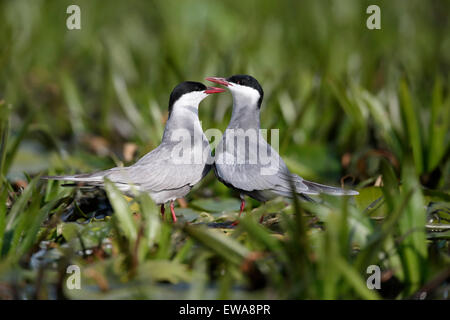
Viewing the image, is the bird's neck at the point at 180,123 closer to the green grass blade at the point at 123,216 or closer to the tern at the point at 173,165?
the tern at the point at 173,165

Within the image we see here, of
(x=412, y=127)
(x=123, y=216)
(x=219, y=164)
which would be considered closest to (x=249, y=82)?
(x=219, y=164)

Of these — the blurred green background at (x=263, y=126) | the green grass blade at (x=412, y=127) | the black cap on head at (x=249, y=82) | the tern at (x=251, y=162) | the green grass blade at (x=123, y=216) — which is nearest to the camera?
the blurred green background at (x=263, y=126)

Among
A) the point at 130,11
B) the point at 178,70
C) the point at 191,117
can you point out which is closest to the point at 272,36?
the point at 178,70

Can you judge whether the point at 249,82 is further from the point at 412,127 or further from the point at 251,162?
the point at 412,127

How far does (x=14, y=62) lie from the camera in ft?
18.4

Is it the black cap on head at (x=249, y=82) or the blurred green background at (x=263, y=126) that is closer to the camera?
the blurred green background at (x=263, y=126)

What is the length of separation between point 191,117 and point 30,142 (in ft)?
8.80

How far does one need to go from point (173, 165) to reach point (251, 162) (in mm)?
371

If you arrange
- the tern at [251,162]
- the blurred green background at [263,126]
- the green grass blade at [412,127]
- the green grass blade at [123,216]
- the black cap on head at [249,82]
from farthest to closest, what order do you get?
the green grass blade at [412,127]
the black cap on head at [249,82]
the tern at [251,162]
the green grass blade at [123,216]
the blurred green background at [263,126]

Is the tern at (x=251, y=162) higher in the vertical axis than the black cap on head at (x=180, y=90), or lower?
lower

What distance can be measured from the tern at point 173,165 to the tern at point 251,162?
0.12m

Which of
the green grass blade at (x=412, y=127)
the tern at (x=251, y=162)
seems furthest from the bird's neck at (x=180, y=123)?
the green grass blade at (x=412, y=127)

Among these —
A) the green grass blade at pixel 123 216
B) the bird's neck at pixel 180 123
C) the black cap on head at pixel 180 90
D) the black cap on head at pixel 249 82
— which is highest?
the black cap on head at pixel 249 82

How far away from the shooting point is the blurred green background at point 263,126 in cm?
224
